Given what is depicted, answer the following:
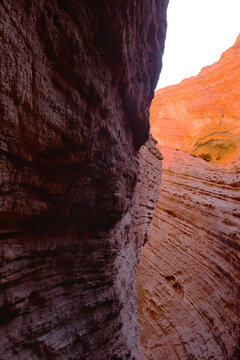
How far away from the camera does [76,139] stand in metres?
2.18

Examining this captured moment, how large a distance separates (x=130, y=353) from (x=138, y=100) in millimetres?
4888

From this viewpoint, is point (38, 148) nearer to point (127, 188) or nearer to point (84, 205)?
point (84, 205)

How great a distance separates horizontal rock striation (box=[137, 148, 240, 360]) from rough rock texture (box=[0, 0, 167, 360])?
4.34m

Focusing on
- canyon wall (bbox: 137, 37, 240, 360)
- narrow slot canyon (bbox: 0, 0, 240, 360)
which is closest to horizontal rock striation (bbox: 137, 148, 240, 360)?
canyon wall (bbox: 137, 37, 240, 360)

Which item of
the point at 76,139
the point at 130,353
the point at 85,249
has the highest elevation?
the point at 76,139

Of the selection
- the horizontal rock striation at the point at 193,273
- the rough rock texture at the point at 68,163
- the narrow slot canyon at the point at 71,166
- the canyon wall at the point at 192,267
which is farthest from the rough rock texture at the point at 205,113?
the rough rock texture at the point at 68,163

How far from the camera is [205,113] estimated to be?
17188 millimetres

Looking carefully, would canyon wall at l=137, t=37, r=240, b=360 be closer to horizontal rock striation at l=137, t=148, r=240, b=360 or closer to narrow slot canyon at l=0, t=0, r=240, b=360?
horizontal rock striation at l=137, t=148, r=240, b=360

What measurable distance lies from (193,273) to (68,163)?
7.87 m

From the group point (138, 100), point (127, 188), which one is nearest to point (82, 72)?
point (138, 100)

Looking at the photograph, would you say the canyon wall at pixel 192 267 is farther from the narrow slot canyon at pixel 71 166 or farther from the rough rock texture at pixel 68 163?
the rough rock texture at pixel 68 163

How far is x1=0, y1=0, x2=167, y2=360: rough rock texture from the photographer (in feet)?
5.51

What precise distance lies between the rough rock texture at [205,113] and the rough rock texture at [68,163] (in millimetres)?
13220

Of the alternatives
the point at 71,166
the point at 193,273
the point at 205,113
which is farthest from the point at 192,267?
the point at 205,113
